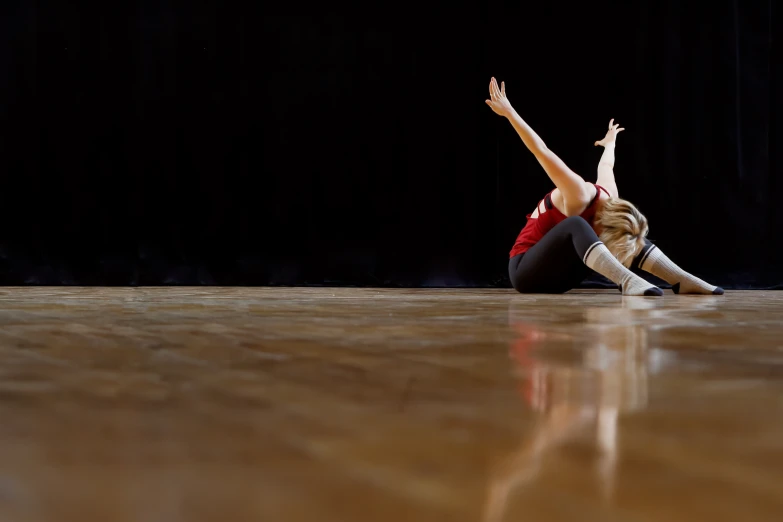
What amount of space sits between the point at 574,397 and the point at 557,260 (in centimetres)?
192

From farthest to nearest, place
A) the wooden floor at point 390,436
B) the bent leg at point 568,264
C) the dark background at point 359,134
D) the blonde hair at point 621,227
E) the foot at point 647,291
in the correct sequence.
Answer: the dark background at point 359,134, the blonde hair at point 621,227, the bent leg at point 568,264, the foot at point 647,291, the wooden floor at point 390,436

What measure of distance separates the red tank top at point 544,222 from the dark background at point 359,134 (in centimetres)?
125

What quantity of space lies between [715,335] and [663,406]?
428 mm

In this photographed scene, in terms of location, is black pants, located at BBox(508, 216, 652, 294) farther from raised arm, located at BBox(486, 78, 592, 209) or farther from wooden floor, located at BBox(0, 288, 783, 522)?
wooden floor, located at BBox(0, 288, 783, 522)

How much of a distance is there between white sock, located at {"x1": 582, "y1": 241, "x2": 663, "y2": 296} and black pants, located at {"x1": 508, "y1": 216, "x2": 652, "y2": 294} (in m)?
0.02

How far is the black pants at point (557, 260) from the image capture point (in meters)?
1.97

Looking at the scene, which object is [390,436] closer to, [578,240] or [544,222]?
[578,240]

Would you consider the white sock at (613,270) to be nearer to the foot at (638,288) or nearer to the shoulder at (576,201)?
the foot at (638,288)

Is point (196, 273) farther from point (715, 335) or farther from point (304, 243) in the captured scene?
point (715, 335)

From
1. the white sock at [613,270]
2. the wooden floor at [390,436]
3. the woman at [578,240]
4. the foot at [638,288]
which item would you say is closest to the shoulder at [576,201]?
the woman at [578,240]

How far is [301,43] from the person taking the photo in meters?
3.51

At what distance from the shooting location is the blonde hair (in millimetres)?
1997

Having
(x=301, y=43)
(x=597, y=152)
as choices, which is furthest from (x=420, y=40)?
(x=597, y=152)

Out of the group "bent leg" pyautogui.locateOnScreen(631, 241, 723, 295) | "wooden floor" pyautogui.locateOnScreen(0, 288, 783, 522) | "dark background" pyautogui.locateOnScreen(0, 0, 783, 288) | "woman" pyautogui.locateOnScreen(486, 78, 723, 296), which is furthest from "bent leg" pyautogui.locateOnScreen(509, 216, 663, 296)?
"wooden floor" pyautogui.locateOnScreen(0, 288, 783, 522)
